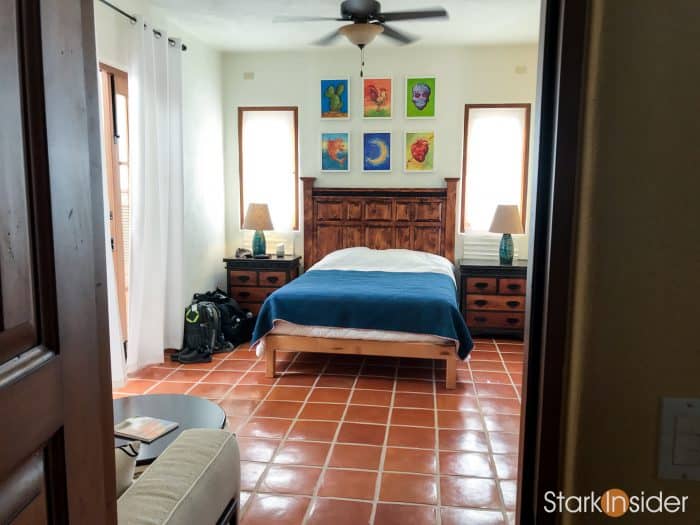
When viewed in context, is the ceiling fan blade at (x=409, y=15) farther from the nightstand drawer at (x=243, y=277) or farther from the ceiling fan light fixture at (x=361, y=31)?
the nightstand drawer at (x=243, y=277)

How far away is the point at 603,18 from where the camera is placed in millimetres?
716

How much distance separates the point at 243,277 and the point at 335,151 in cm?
158

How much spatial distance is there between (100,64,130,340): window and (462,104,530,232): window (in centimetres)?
314

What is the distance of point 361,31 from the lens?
3.74 metres

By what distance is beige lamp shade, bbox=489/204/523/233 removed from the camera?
5000mm

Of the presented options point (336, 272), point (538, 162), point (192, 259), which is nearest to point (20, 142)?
point (538, 162)

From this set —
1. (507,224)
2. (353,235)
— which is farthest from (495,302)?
(353,235)

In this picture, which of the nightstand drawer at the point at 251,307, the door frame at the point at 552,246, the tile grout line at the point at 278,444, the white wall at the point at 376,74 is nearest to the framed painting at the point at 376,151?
the white wall at the point at 376,74

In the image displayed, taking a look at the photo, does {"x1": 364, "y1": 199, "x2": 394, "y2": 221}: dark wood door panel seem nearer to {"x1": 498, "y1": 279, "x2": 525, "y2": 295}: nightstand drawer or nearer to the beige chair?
{"x1": 498, "y1": 279, "x2": 525, "y2": 295}: nightstand drawer

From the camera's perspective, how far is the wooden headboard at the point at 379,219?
17.9ft

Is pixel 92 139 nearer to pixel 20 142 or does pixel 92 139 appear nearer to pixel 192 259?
pixel 20 142

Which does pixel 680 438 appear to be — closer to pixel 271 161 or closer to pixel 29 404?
pixel 29 404

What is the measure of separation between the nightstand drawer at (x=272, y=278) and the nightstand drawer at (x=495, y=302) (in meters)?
1.78

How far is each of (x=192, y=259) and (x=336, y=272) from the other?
136 cm
